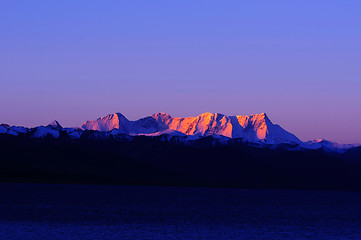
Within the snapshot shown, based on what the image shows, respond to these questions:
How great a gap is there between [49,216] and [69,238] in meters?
35.4

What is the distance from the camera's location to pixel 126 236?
85.8 m

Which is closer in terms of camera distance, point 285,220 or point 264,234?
point 264,234

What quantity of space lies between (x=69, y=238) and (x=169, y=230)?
18.1m

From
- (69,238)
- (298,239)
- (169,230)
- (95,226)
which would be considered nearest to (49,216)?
(95,226)

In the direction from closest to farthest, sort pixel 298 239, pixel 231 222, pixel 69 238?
pixel 69 238
pixel 298 239
pixel 231 222

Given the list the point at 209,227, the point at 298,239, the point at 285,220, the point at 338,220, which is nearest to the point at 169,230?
the point at 209,227

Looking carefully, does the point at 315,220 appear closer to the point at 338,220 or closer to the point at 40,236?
the point at 338,220

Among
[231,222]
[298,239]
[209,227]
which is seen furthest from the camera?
[231,222]

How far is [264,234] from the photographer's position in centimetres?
9425

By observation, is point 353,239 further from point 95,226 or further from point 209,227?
point 95,226

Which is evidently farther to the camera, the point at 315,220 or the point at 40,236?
Result: the point at 315,220

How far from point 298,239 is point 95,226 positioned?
2806 centimetres

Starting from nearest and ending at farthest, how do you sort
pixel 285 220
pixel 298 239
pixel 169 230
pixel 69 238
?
1. pixel 69 238
2. pixel 298 239
3. pixel 169 230
4. pixel 285 220

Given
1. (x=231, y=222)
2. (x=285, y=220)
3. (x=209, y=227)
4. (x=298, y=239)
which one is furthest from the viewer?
(x=285, y=220)
